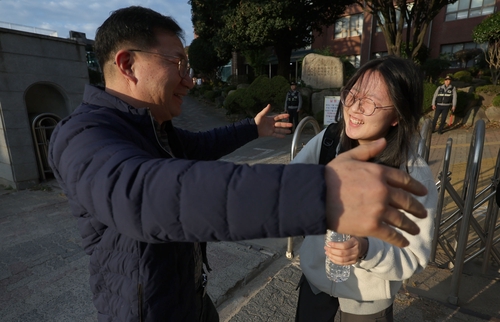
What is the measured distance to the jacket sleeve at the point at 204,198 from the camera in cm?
62

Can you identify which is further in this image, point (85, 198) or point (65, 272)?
point (65, 272)

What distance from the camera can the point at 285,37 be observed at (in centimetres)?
1530

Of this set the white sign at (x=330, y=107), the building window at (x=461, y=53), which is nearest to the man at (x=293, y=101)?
the white sign at (x=330, y=107)

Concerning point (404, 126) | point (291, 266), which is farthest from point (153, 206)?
point (291, 266)

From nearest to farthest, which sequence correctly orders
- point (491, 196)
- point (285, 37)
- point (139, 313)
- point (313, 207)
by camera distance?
point (313, 207), point (139, 313), point (491, 196), point (285, 37)

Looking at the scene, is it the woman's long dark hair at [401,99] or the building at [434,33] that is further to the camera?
the building at [434,33]

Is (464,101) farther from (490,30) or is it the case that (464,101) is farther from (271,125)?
(271,125)

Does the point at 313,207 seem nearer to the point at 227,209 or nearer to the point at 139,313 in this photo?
Answer: the point at 227,209

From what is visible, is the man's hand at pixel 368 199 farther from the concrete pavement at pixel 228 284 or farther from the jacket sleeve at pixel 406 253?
the concrete pavement at pixel 228 284

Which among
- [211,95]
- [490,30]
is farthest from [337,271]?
[211,95]

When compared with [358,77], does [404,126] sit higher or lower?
lower

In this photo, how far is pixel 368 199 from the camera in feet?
1.97

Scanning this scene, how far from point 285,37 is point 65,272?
1496cm

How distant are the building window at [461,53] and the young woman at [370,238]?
20.8 m
